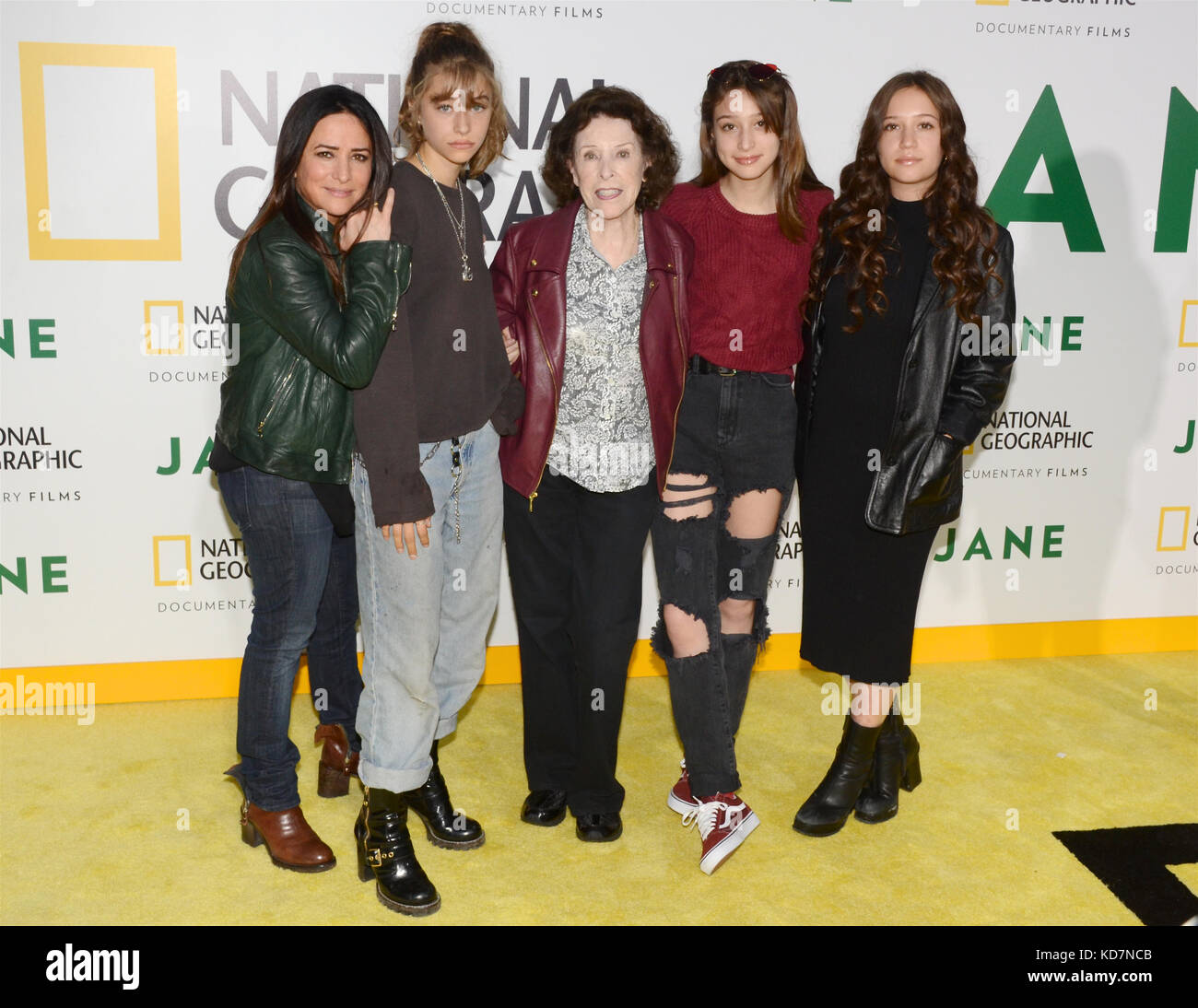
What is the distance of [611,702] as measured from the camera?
2898 mm

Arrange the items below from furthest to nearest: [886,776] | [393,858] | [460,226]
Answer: [886,776], [393,858], [460,226]

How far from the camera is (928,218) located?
9.18 feet

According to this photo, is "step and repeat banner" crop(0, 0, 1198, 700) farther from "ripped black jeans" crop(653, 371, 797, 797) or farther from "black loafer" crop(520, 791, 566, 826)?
"ripped black jeans" crop(653, 371, 797, 797)

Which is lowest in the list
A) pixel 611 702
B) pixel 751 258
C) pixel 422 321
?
pixel 611 702

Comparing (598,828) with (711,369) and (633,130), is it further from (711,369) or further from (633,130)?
(633,130)

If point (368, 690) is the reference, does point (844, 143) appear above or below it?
above

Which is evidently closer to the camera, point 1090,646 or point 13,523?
point 13,523

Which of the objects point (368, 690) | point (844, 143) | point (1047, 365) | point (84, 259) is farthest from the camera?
point (1047, 365)

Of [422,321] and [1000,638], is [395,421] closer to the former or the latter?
[422,321]

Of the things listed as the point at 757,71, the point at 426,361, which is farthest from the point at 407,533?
the point at 757,71

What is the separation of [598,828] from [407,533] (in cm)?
104

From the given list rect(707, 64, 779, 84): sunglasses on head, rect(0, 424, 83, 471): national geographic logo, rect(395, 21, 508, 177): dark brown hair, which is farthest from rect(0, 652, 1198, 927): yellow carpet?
rect(707, 64, 779, 84): sunglasses on head

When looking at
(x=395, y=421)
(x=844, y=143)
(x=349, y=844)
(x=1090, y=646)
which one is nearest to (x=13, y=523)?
(x=349, y=844)
